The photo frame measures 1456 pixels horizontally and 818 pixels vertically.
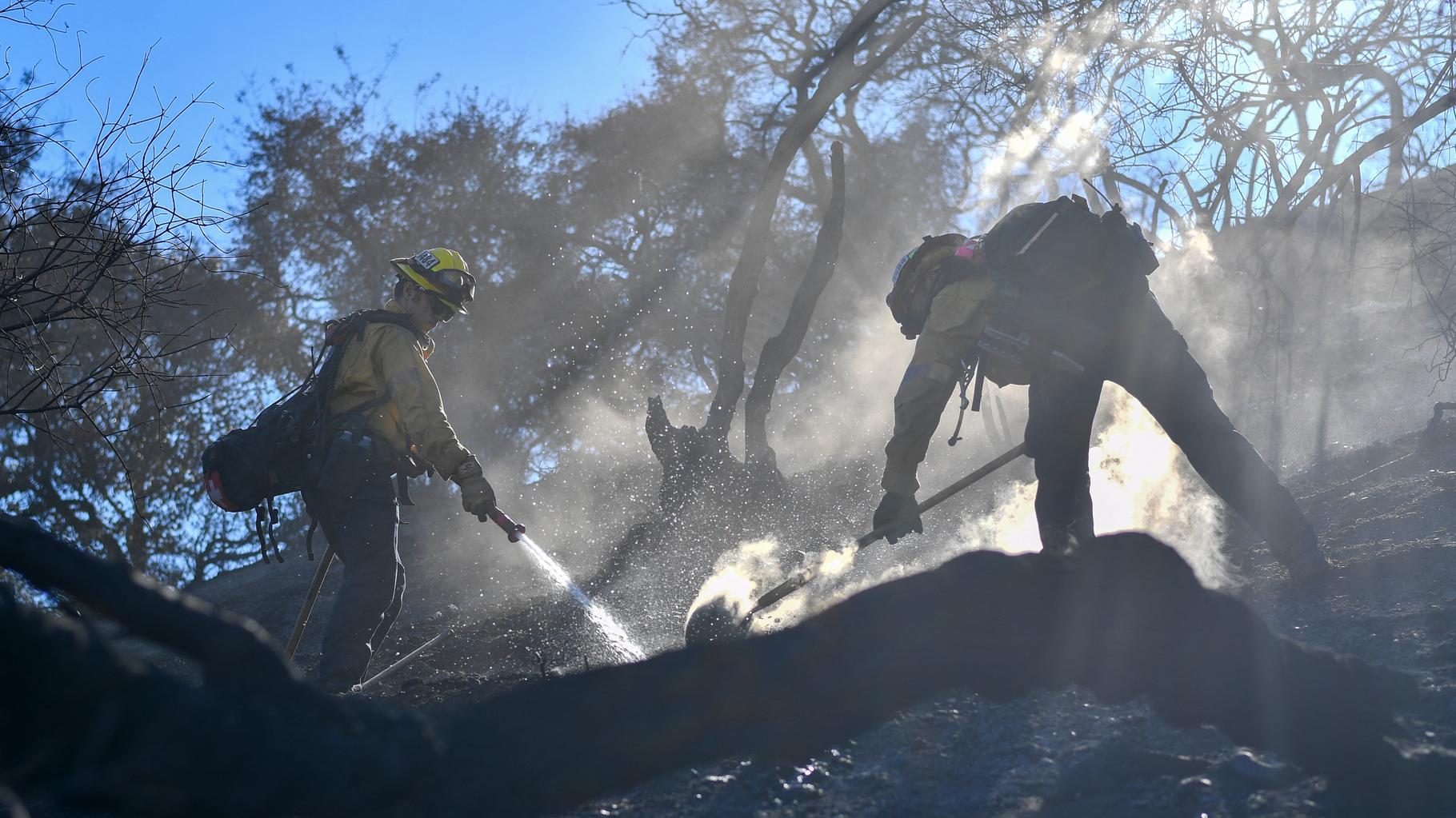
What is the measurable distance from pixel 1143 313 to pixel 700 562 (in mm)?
3611

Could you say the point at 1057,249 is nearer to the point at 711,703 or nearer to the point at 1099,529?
the point at 1099,529

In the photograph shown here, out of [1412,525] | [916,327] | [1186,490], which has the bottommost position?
[1412,525]

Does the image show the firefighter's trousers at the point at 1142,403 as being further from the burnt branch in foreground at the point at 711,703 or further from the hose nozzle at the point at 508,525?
the hose nozzle at the point at 508,525

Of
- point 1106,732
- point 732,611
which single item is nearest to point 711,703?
point 1106,732

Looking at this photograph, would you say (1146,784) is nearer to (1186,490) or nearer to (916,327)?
(916,327)

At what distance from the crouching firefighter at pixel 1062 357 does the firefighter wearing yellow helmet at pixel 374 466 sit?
1.75m

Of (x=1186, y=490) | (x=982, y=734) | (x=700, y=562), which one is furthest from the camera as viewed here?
(x=700, y=562)

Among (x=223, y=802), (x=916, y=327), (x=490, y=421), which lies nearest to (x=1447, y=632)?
(x=916, y=327)

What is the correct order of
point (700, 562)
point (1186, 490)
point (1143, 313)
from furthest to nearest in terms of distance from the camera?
point (700, 562) → point (1186, 490) → point (1143, 313)

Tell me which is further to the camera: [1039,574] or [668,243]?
[668,243]

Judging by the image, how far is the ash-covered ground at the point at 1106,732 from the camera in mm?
2521

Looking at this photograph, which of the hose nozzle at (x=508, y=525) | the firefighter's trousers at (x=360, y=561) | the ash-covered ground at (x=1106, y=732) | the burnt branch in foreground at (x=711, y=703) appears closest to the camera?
the burnt branch in foreground at (x=711, y=703)

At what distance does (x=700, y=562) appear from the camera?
281 inches

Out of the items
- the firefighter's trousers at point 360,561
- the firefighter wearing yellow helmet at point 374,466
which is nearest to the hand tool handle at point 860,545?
the firefighter wearing yellow helmet at point 374,466
